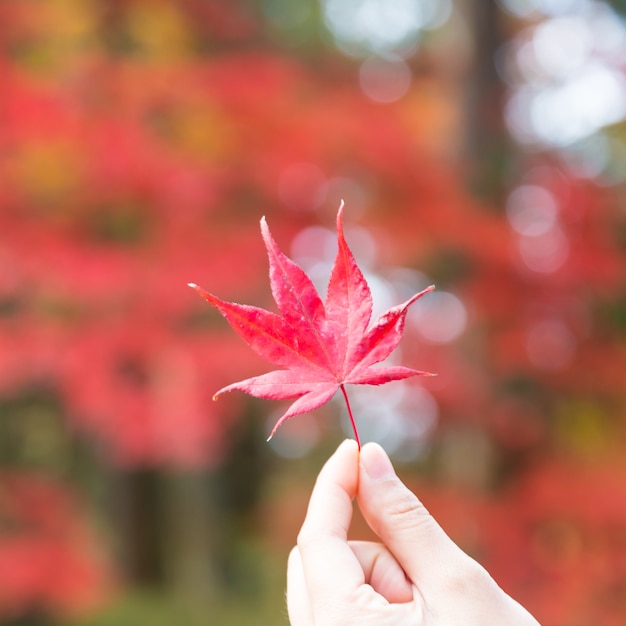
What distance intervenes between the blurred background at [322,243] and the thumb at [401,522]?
1.82 metres

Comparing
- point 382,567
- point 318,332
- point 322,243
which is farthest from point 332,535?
point 322,243

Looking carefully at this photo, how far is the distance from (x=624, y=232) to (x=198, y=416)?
230 centimetres

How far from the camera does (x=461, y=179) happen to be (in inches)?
131

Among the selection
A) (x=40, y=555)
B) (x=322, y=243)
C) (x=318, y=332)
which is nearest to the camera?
(x=318, y=332)

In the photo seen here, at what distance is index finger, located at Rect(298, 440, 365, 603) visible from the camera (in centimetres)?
68

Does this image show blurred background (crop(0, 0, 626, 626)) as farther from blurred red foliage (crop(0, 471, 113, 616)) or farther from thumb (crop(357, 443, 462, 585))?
thumb (crop(357, 443, 462, 585))

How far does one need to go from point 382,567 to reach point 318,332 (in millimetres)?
246

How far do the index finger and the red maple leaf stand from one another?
0.08 metres

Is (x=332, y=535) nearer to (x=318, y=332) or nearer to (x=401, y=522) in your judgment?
(x=401, y=522)

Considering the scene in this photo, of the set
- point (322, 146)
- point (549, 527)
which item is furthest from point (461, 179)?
point (549, 527)

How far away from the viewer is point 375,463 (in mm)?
718

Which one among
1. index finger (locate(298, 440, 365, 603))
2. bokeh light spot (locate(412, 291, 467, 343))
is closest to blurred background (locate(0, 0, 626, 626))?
bokeh light spot (locate(412, 291, 467, 343))

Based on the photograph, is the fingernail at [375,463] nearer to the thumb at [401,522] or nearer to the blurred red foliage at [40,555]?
the thumb at [401,522]

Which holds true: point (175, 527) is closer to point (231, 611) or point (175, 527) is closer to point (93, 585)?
point (231, 611)
